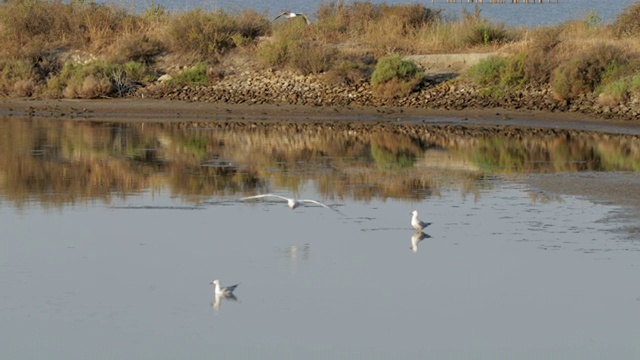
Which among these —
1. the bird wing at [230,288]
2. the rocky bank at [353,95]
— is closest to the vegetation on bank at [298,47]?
the rocky bank at [353,95]

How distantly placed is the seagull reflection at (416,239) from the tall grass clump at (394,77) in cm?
1536

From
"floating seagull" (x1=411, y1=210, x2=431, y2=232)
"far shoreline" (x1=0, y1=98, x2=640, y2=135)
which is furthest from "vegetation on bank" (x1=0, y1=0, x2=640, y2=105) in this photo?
"floating seagull" (x1=411, y1=210, x2=431, y2=232)

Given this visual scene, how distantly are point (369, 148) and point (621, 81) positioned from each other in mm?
6871

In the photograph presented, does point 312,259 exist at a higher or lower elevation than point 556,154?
lower

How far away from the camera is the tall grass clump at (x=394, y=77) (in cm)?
3095

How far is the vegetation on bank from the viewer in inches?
1207

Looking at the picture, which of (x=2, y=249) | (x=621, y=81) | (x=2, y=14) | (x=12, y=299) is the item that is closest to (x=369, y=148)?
(x=621, y=81)

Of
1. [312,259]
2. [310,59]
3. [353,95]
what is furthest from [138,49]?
[312,259]

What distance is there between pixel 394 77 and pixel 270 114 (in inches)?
114

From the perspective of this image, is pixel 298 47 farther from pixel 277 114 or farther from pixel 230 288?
pixel 230 288

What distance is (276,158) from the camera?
Answer: 2334 centimetres

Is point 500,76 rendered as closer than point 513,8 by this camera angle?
Yes

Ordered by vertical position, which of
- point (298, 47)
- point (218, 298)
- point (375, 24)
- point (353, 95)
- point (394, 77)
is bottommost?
point (218, 298)

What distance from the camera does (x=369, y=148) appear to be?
25.0 metres
